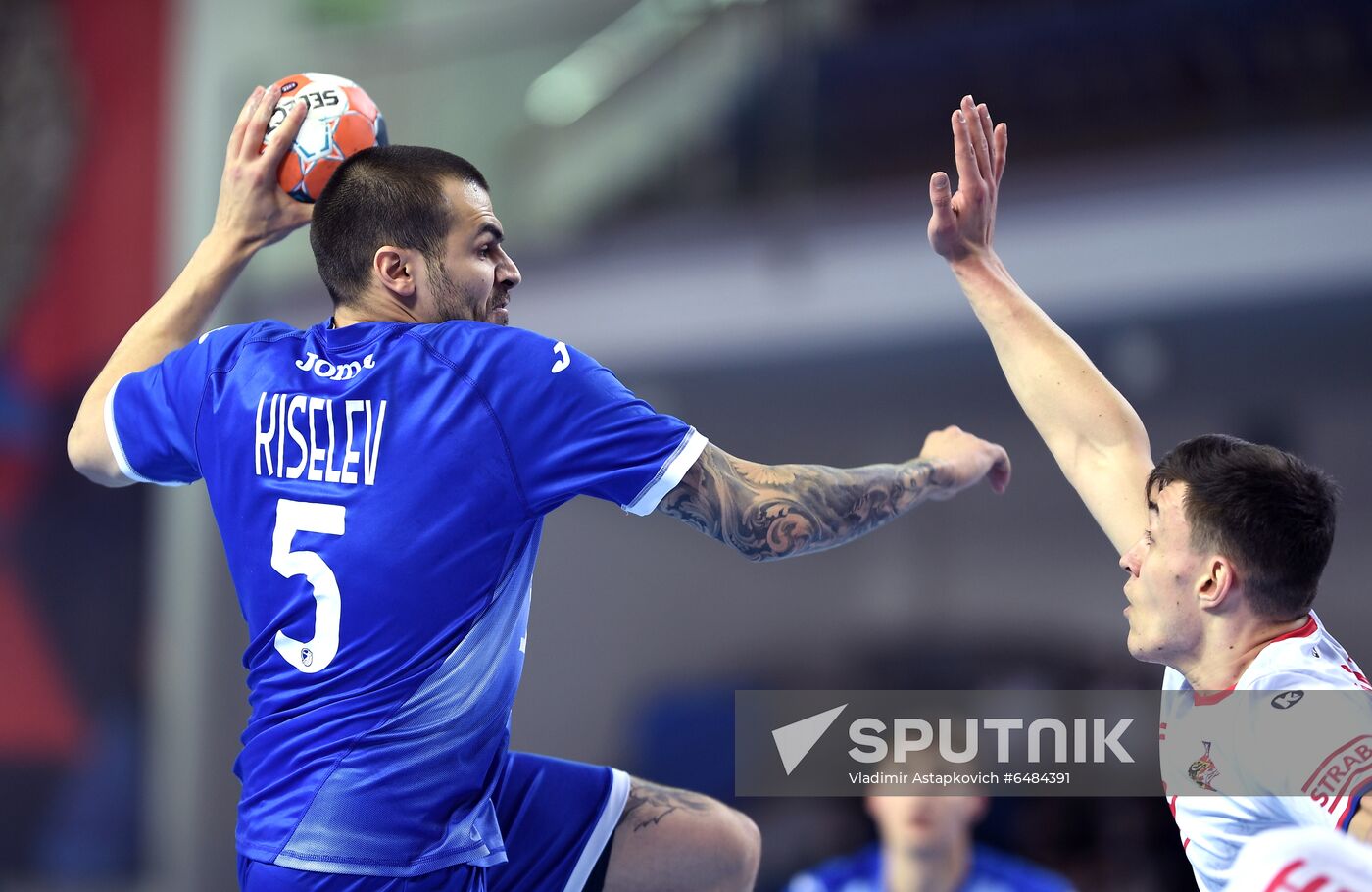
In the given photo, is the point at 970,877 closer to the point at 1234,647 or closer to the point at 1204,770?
the point at 1204,770

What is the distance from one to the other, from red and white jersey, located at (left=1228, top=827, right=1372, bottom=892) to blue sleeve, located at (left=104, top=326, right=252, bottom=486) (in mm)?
1987

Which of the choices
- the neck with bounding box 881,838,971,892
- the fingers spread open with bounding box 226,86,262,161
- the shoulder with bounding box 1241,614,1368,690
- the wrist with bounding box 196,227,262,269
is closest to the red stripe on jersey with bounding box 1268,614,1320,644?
the shoulder with bounding box 1241,614,1368,690

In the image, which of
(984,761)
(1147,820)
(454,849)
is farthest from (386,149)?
(1147,820)

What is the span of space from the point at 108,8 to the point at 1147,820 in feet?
34.7

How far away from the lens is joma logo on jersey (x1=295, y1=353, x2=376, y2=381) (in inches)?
97.3

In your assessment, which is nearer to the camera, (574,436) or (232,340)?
(574,436)

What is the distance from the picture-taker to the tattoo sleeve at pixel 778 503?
2496 millimetres

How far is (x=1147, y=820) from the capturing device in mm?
7105

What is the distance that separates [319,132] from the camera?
119 inches

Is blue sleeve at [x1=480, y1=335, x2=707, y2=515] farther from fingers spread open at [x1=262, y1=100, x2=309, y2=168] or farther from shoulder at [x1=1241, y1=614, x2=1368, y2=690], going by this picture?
shoulder at [x1=1241, y1=614, x2=1368, y2=690]

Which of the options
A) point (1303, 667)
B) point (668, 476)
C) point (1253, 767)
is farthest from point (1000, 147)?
point (1253, 767)

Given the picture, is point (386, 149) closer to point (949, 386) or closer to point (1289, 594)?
point (1289, 594)

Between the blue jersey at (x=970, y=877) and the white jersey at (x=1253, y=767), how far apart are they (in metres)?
2.94

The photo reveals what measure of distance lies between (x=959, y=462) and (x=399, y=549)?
4.14 ft
